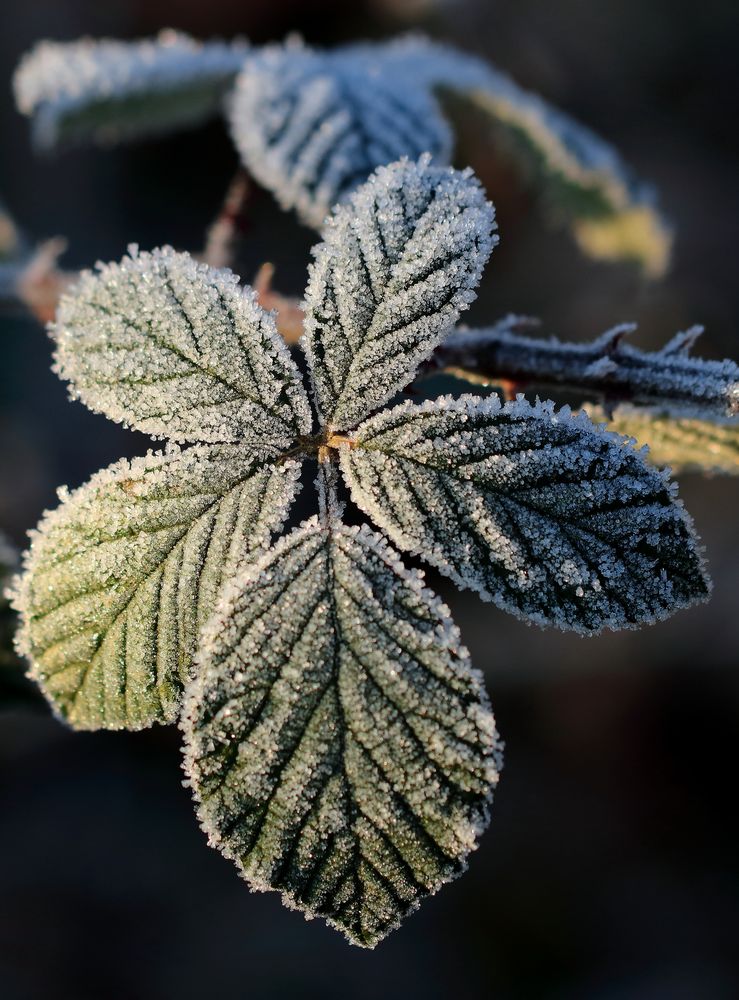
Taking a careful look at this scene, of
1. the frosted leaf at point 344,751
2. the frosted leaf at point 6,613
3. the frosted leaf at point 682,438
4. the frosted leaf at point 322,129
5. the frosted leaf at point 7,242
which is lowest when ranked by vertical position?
the frosted leaf at point 344,751

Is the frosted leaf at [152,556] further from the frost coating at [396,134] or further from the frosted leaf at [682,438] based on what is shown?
the frost coating at [396,134]

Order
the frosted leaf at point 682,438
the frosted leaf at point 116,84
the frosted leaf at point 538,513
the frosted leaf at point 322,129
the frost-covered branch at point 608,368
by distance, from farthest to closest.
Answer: the frosted leaf at point 116,84, the frosted leaf at point 322,129, the frosted leaf at point 682,438, the frost-covered branch at point 608,368, the frosted leaf at point 538,513

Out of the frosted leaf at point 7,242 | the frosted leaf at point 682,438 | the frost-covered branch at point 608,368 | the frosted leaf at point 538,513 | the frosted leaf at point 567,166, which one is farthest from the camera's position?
the frosted leaf at point 7,242

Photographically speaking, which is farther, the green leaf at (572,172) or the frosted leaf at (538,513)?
the green leaf at (572,172)

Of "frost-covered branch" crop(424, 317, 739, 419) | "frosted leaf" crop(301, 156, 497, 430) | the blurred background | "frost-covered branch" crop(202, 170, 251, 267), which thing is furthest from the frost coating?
the blurred background

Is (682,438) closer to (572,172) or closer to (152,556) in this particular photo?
(152,556)

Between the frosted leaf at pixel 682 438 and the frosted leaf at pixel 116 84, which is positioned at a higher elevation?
the frosted leaf at pixel 116 84

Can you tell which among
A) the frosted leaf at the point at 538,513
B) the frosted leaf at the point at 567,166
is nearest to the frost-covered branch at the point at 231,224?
the frosted leaf at the point at 567,166

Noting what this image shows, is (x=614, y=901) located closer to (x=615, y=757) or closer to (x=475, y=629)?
(x=615, y=757)
